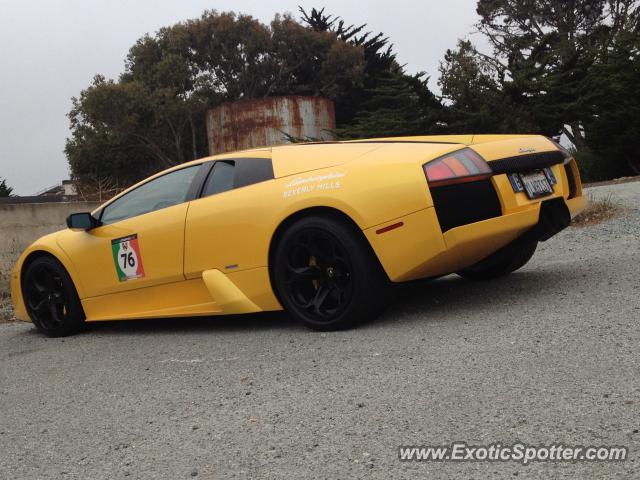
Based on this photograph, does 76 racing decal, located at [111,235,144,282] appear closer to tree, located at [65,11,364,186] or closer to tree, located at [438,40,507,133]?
tree, located at [438,40,507,133]

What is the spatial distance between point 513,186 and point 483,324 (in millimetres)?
831

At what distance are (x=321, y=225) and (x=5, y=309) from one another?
499 centimetres

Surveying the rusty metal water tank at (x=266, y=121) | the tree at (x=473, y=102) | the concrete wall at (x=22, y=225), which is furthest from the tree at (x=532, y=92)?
the concrete wall at (x=22, y=225)

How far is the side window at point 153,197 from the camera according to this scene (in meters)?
5.02

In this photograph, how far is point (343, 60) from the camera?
3831 centimetres

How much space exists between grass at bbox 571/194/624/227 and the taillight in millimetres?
4461

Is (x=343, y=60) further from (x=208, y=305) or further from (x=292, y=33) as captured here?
(x=208, y=305)

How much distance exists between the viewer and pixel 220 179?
15.9 ft

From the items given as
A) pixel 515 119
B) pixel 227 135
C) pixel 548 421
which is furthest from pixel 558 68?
pixel 548 421

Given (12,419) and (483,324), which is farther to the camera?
(483,324)

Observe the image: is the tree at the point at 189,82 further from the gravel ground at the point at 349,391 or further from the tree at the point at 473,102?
the gravel ground at the point at 349,391

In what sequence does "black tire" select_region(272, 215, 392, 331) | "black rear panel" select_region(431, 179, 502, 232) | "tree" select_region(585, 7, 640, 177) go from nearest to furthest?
1. "black rear panel" select_region(431, 179, 502, 232)
2. "black tire" select_region(272, 215, 392, 331)
3. "tree" select_region(585, 7, 640, 177)

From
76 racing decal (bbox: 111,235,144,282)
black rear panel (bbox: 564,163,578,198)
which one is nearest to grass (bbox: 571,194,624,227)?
black rear panel (bbox: 564,163,578,198)

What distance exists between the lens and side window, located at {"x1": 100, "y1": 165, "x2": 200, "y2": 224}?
502 centimetres
